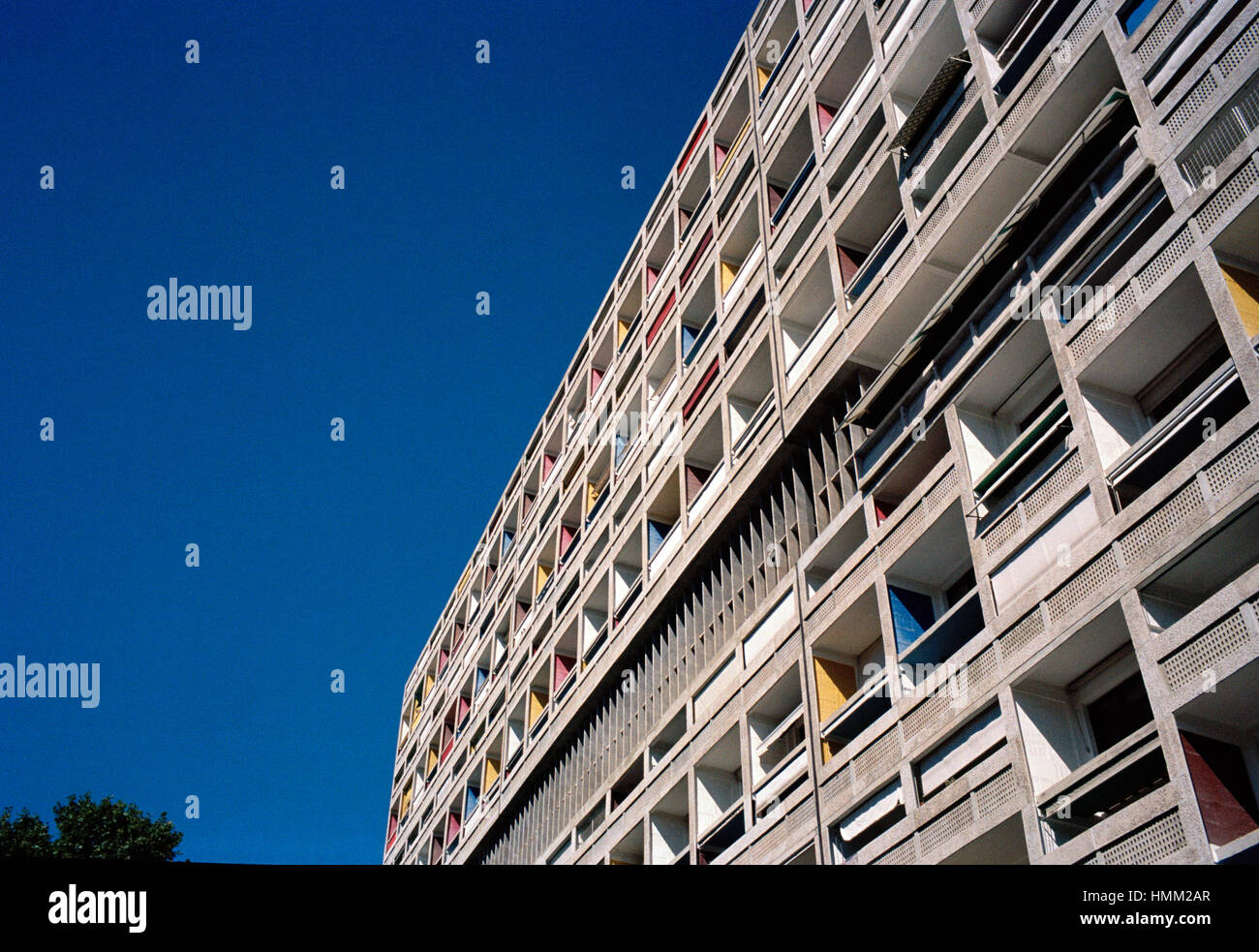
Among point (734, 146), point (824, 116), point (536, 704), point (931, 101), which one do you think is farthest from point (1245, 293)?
point (536, 704)

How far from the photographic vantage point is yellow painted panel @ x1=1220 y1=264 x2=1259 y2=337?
1157 cm

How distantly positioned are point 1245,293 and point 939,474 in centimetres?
507

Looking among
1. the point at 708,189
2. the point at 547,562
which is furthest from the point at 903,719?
the point at 547,562

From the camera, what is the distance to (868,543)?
17.3 meters

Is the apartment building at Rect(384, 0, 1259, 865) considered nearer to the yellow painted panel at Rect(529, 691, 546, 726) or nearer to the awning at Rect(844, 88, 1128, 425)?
the awning at Rect(844, 88, 1128, 425)

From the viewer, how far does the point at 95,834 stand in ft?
97.6

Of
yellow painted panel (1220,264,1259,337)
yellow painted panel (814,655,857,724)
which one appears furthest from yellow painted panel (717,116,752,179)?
yellow painted panel (1220,264,1259,337)

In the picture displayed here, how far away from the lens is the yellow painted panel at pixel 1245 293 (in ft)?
38.0

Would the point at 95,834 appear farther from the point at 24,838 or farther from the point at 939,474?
the point at 939,474

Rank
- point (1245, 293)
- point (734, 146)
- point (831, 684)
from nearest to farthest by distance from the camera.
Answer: point (1245, 293) < point (831, 684) < point (734, 146)

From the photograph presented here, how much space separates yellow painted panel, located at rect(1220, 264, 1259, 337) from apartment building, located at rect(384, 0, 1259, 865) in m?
0.03

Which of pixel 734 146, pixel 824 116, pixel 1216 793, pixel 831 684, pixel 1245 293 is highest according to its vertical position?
pixel 734 146

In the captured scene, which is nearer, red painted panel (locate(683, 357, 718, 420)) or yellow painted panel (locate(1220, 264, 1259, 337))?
yellow painted panel (locate(1220, 264, 1259, 337))
